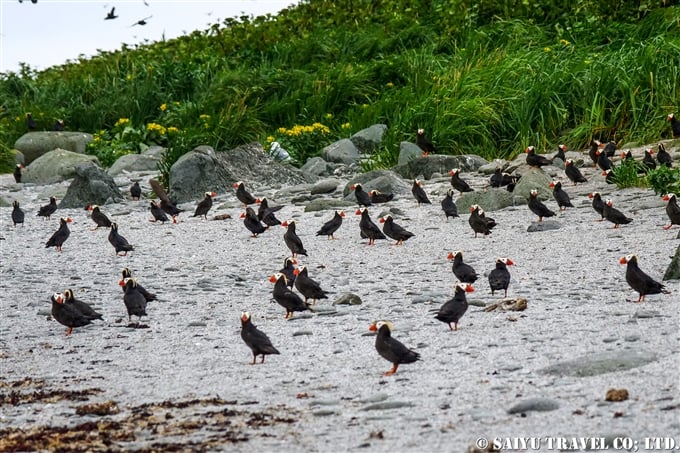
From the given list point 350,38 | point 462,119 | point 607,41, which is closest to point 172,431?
point 462,119

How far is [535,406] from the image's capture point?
21.8 ft

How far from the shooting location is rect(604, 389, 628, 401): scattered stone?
260 inches

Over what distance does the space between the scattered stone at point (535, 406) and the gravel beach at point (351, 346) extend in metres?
0.01

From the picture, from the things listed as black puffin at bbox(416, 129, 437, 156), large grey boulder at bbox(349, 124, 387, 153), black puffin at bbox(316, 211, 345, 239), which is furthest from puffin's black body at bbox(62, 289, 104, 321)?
large grey boulder at bbox(349, 124, 387, 153)

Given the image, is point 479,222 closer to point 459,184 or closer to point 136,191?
point 459,184

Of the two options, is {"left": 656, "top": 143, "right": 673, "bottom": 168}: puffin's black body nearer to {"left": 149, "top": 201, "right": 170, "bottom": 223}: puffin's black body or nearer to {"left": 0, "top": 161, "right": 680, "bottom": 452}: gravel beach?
{"left": 0, "top": 161, "right": 680, "bottom": 452}: gravel beach

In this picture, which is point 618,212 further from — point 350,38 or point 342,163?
point 350,38

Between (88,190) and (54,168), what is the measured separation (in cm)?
455

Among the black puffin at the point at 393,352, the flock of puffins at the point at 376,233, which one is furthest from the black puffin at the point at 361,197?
the black puffin at the point at 393,352

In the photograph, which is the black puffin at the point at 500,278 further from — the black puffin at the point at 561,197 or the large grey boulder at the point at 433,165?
the large grey boulder at the point at 433,165

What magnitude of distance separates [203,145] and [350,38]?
890cm

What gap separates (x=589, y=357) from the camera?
302 inches

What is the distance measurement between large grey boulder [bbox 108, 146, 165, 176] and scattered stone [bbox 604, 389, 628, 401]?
18122 mm

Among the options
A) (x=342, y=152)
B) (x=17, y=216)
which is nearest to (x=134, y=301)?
(x=17, y=216)
